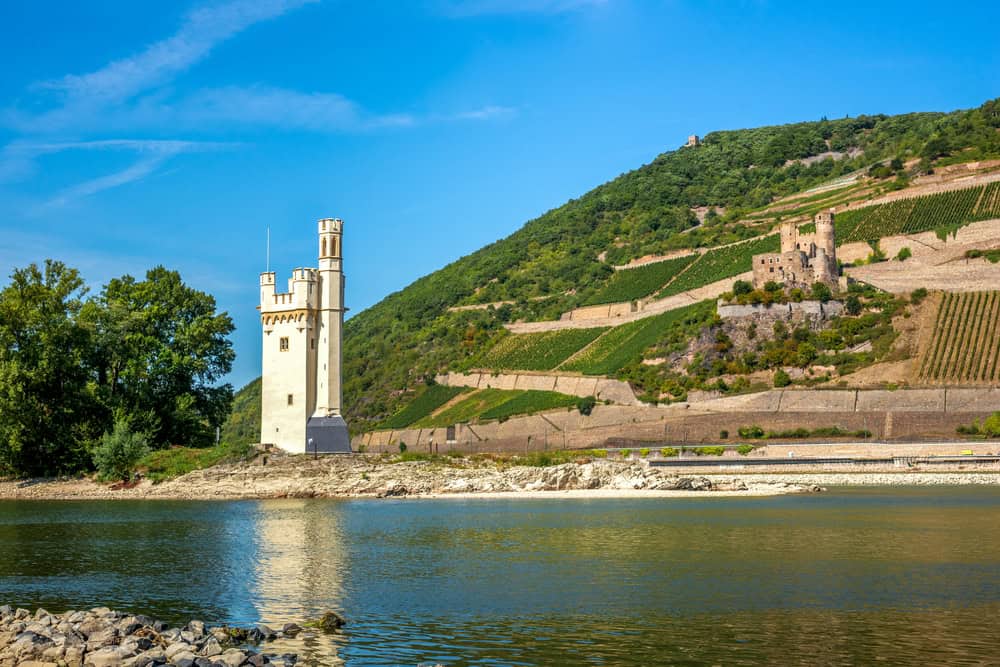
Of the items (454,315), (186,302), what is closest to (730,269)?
(454,315)

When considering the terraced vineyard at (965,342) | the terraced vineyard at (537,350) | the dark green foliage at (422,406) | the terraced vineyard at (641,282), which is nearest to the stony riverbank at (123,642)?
the terraced vineyard at (965,342)

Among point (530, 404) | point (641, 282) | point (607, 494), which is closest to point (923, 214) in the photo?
point (641, 282)

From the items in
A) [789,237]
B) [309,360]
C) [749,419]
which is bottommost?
[749,419]

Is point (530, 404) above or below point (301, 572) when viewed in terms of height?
above

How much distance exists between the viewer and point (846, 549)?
2438 cm

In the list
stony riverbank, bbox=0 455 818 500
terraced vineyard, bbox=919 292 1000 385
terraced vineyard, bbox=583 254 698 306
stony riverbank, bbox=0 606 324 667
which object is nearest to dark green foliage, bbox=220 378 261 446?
terraced vineyard, bbox=583 254 698 306

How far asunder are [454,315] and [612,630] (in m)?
94.5

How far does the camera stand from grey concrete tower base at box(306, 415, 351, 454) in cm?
4319

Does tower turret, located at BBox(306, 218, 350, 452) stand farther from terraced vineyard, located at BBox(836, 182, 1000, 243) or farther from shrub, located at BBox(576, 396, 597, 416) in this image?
terraced vineyard, located at BBox(836, 182, 1000, 243)

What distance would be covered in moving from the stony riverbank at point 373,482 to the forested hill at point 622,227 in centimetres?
4247

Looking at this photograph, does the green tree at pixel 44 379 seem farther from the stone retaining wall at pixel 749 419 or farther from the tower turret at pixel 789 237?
the tower turret at pixel 789 237

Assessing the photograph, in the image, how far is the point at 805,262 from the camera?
70.5 metres

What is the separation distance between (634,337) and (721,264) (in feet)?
33.2

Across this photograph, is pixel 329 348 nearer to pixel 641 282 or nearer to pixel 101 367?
pixel 101 367
